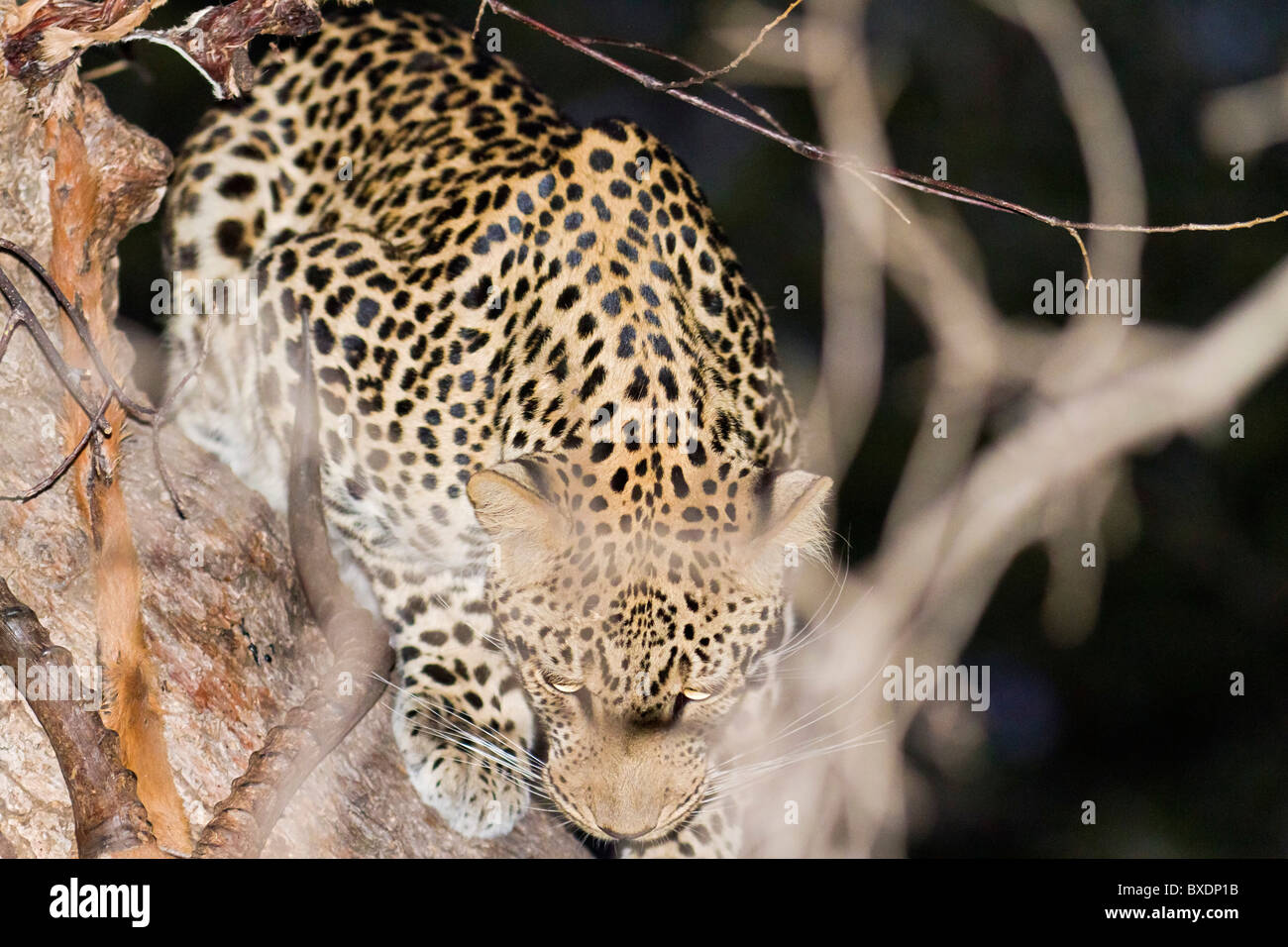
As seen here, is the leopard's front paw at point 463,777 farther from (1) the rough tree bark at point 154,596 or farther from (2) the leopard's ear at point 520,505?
(2) the leopard's ear at point 520,505

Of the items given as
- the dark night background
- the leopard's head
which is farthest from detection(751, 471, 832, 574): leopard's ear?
the dark night background

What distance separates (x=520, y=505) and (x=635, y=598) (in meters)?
0.38

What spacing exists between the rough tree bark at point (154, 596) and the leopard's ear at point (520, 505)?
32.9 inches

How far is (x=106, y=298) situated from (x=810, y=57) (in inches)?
143

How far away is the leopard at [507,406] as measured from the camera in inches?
156

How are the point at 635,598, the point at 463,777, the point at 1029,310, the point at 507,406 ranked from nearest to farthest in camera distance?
the point at 635,598
the point at 507,406
the point at 463,777
the point at 1029,310

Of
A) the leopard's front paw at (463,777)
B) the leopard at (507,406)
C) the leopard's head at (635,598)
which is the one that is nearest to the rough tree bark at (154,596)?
the leopard's front paw at (463,777)

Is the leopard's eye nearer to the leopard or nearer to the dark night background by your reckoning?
the leopard

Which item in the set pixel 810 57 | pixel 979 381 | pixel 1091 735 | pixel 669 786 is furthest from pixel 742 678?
pixel 1091 735

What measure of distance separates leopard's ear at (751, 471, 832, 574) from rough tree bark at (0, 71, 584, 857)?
1.28m

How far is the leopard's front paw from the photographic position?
4566 millimetres

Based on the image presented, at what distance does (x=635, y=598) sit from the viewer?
3850mm

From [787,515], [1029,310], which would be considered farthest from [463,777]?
[1029,310]

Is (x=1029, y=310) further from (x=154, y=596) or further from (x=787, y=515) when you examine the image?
(x=154, y=596)
